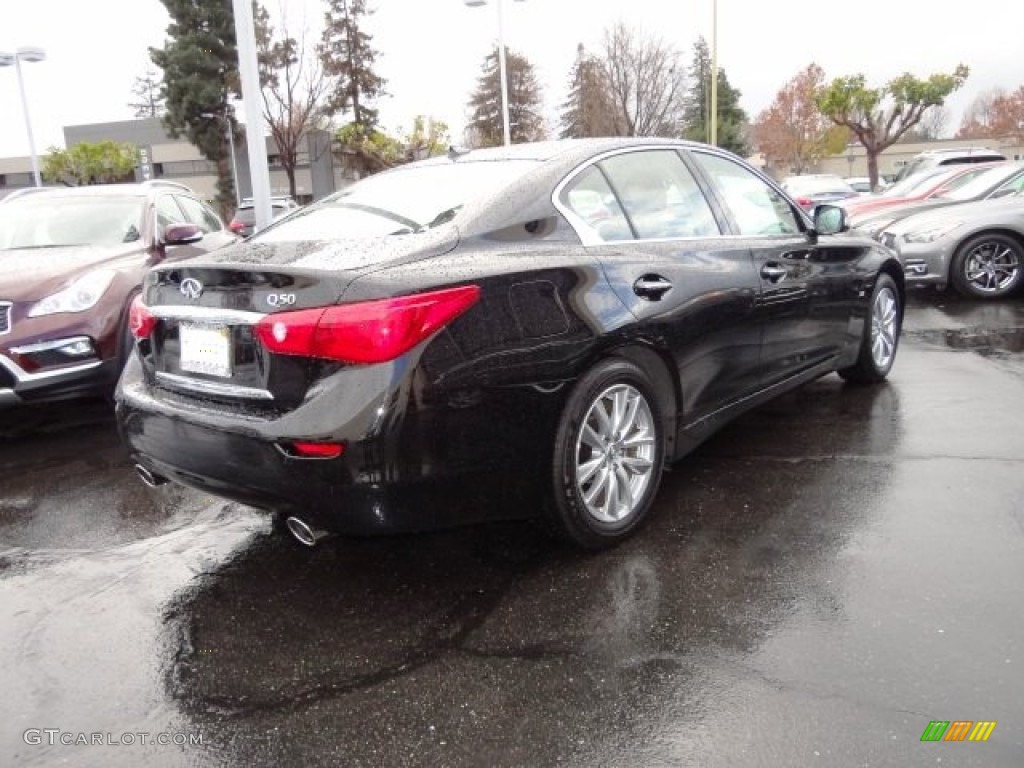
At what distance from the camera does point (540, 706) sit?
232cm

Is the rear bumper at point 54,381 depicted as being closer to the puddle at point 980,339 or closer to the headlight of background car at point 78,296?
the headlight of background car at point 78,296

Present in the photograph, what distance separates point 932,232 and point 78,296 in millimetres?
8250

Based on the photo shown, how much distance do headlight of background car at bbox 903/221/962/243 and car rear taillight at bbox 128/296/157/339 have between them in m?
8.30

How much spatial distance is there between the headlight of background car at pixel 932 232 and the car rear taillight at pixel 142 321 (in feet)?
27.2

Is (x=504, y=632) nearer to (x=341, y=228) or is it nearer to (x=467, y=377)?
(x=467, y=377)

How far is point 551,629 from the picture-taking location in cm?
271

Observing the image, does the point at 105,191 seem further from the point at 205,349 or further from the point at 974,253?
the point at 974,253

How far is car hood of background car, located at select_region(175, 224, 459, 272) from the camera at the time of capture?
271 centimetres

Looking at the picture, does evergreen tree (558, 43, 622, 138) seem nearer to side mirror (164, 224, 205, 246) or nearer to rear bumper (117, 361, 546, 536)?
side mirror (164, 224, 205, 246)

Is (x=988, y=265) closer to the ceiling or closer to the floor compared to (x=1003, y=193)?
closer to the floor

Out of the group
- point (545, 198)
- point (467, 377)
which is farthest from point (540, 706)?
point (545, 198)

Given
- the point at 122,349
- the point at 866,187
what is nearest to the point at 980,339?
the point at 122,349

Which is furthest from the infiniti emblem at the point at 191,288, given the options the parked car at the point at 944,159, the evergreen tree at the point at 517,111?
the evergreen tree at the point at 517,111

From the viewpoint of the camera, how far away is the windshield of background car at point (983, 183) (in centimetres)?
979
